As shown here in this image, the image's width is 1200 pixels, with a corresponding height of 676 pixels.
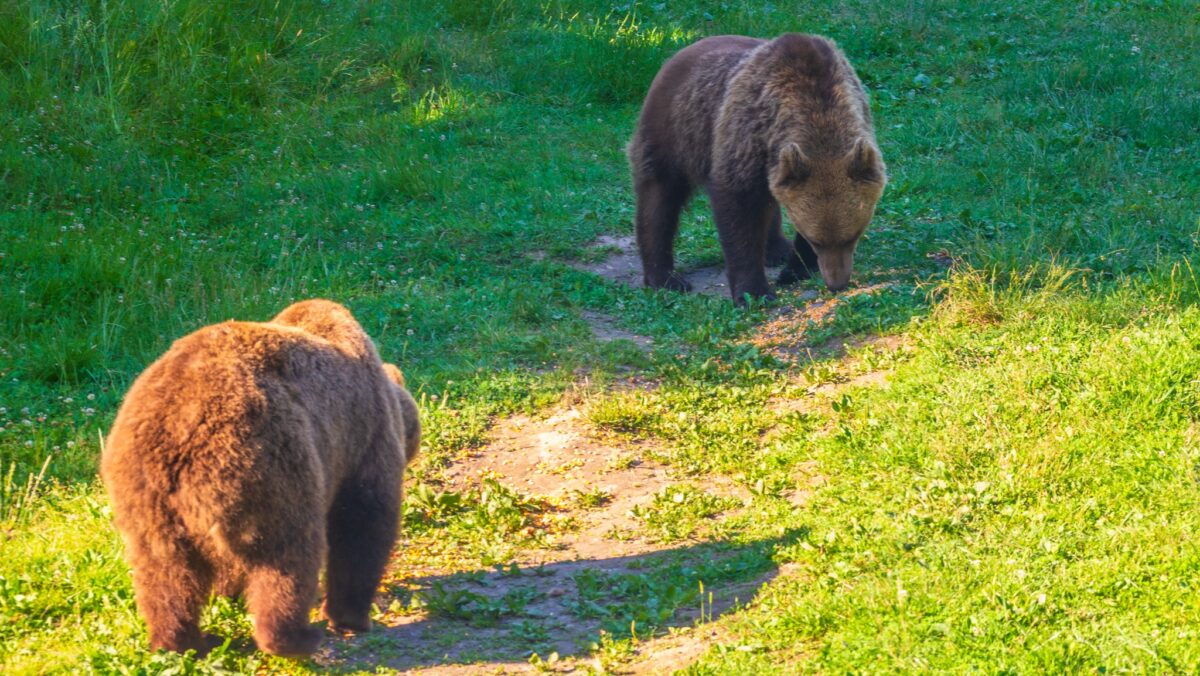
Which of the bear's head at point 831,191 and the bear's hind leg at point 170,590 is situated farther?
the bear's head at point 831,191

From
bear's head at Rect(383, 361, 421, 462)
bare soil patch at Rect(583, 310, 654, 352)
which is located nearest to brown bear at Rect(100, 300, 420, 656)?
bear's head at Rect(383, 361, 421, 462)

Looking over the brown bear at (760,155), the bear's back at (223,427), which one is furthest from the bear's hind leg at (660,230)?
Result: the bear's back at (223,427)

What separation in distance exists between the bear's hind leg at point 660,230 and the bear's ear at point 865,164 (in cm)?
161

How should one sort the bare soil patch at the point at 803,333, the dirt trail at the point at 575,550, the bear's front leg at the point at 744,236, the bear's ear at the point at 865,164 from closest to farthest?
the dirt trail at the point at 575,550, the bare soil patch at the point at 803,333, the bear's ear at the point at 865,164, the bear's front leg at the point at 744,236

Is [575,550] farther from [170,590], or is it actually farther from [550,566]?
[170,590]

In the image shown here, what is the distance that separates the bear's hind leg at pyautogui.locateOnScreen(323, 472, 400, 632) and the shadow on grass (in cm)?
12

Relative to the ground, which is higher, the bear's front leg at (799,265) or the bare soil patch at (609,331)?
the bear's front leg at (799,265)

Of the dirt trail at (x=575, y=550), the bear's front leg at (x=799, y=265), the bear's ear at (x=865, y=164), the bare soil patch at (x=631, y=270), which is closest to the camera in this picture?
the dirt trail at (x=575, y=550)

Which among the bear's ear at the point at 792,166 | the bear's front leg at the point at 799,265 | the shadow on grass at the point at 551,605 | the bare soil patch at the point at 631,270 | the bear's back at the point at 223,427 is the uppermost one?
the bear's back at the point at 223,427

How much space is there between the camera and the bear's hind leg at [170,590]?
12.7 ft

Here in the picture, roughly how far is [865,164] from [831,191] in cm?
28

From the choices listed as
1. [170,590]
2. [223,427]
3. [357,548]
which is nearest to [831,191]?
[357,548]

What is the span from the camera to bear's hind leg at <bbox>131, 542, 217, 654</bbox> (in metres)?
3.87

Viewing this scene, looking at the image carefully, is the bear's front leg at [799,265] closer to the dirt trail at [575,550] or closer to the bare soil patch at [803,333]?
the bare soil patch at [803,333]
